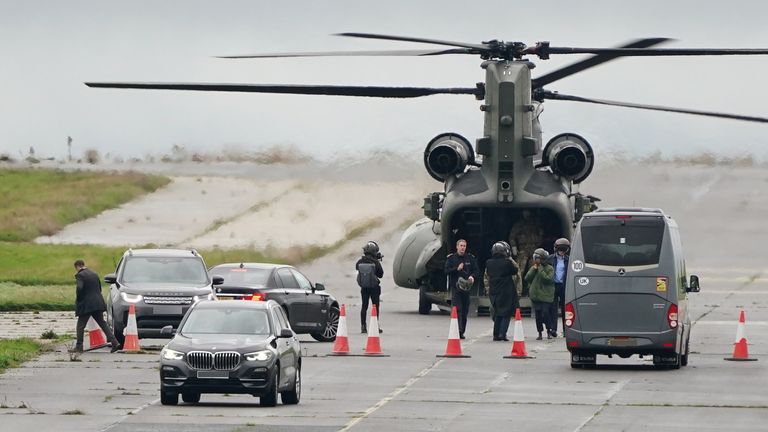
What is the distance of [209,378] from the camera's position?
22453mm

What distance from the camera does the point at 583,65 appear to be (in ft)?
122

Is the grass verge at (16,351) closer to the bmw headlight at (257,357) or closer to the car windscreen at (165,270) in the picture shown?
the car windscreen at (165,270)

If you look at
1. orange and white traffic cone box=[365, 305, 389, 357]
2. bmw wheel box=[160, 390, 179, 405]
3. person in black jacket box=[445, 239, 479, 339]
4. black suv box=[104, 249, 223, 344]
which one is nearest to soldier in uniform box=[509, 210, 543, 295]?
person in black jacket box=[445, 239, 479, 339]

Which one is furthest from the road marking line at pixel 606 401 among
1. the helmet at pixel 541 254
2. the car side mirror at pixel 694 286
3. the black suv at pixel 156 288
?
the black suv at pixel 156 288

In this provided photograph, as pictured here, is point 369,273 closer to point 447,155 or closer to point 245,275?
point 245,275

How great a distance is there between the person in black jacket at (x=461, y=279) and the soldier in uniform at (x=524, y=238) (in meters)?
5.94

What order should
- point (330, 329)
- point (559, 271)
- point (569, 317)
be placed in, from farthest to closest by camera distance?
point (559, 271) → point (330, 329) → point (569, 317)

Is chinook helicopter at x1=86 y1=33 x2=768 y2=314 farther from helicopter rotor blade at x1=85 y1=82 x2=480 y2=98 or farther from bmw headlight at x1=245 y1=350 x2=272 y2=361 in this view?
bmw headlight at x1=245 y1=350 x2=272 y2=361

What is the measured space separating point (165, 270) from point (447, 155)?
905 centimetres

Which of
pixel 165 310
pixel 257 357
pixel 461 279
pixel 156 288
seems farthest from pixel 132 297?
pixel 257 357

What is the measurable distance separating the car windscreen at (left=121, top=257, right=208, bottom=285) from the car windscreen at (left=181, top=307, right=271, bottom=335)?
9325mm

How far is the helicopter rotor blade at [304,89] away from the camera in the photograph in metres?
32.2

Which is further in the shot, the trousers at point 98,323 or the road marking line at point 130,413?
the trousers at point 98,323

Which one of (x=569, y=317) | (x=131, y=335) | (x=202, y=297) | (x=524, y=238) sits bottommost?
(x=131, y=335)
